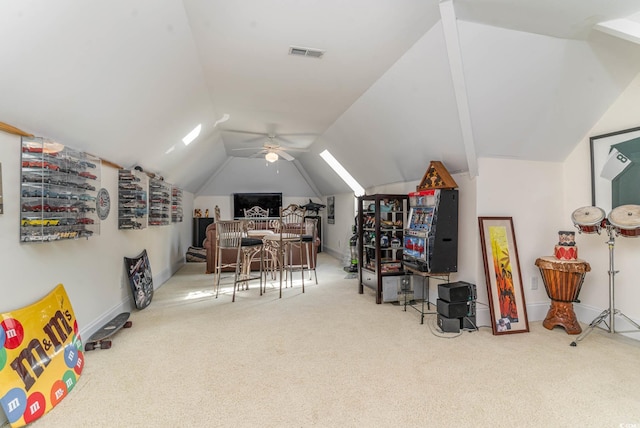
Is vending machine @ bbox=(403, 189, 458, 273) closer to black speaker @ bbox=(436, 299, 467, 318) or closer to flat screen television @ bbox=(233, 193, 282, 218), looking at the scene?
black speaker @ bbox=(436, 299, 467, 318)

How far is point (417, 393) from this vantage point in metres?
2.13

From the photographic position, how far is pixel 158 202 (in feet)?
15.7

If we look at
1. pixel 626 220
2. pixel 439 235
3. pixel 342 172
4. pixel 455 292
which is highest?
pixel 342 172

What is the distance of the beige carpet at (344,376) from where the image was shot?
6.22 feet

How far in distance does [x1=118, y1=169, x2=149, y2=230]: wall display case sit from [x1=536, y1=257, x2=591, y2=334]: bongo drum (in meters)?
4.56

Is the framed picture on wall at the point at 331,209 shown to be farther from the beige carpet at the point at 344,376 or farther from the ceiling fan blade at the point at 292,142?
the beige carpet at the point at 344,376

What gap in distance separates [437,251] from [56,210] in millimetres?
3521

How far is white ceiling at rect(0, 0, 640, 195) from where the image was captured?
1.96 metres

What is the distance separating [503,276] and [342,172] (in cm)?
438

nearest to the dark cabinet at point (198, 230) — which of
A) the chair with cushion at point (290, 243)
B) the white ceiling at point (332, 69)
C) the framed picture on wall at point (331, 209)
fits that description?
the chair with cushion at point (290, 243)

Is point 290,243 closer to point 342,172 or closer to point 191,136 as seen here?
point 191,136

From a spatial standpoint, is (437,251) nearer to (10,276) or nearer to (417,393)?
(417,393)

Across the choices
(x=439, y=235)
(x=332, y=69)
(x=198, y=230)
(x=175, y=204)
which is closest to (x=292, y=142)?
(x=175, y=204)

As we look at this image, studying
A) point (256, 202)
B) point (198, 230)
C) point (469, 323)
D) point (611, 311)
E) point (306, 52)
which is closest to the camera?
point (306, 52)
